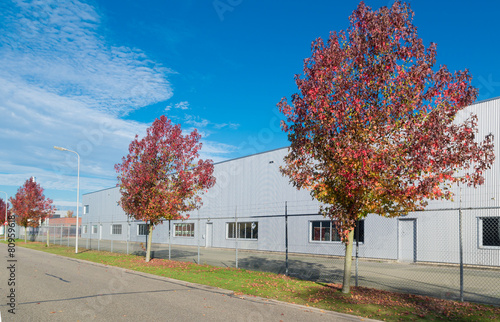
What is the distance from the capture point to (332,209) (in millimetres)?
10797

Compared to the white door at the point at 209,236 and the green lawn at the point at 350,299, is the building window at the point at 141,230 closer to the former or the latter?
the white door at the point at 209,236

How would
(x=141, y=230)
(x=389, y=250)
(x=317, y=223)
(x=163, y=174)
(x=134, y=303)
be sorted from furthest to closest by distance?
(x=141, y=230) → (x=317, y=223) → (x=389, y=250) → (x=163, y=174) → (x=134, y=303)

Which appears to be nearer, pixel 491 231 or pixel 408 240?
pixel 491 231

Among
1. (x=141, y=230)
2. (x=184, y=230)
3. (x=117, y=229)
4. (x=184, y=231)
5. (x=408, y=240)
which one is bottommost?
(x=117, y=229)

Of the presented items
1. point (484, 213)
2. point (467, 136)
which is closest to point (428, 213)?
point (484, 213)

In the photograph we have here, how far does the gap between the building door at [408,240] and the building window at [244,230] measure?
A: 12980 millimetres

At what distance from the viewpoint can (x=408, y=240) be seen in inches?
Result: 902

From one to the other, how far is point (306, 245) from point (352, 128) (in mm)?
20293

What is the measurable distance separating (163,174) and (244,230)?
1653 centimetres

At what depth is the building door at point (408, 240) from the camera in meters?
22.5

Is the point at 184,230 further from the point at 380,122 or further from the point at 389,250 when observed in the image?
the point at 380,122

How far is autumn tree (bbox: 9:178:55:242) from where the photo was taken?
41312 millimetres

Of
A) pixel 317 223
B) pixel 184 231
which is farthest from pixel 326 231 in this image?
pixel 184 231

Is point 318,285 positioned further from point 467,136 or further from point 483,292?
point 467,136
